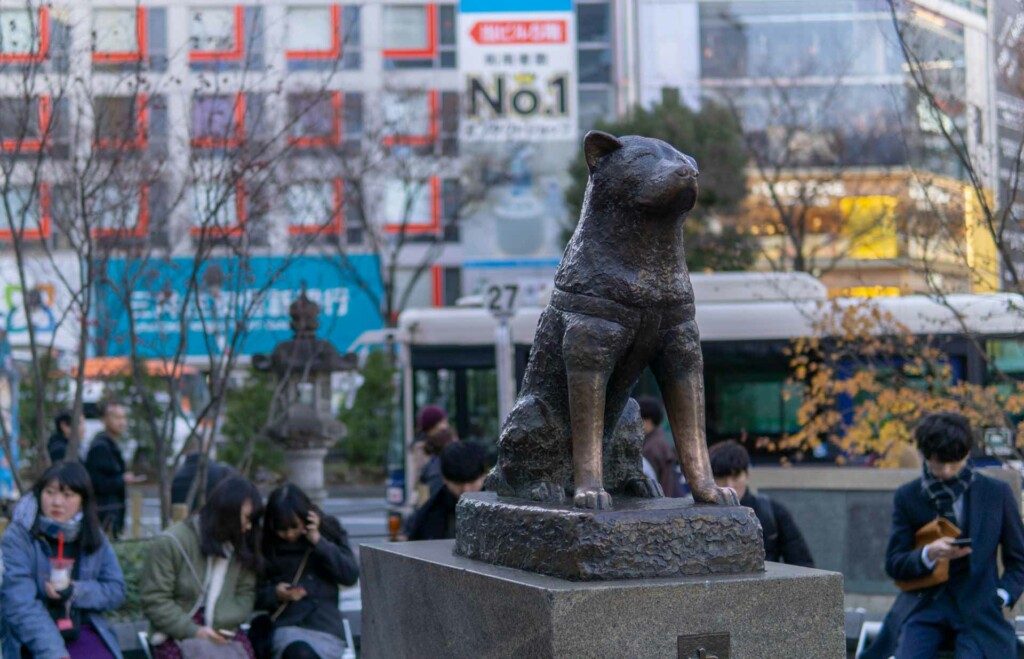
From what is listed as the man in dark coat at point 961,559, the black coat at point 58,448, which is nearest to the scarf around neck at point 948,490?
the man in dark coat at point 961,559

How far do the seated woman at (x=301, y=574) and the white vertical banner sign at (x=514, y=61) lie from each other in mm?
24077

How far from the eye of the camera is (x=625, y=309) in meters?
3.91

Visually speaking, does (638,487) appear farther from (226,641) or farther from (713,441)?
(713,441)

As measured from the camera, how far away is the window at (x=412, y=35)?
124 feet

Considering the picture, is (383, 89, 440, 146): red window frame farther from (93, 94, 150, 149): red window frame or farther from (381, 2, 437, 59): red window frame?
(93, 94, 150, 149): red window frame

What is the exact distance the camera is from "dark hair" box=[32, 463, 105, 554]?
607 centimetres

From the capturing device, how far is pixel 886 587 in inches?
373

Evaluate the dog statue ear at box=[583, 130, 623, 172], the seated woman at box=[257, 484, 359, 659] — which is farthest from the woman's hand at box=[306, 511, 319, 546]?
the dog statue ear at box=[583, 130, 623, 172]

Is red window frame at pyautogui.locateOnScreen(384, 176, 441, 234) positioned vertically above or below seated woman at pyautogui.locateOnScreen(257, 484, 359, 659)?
above

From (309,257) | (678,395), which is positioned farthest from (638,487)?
(309,257)

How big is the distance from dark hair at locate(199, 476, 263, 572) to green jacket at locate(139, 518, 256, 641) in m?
0.08

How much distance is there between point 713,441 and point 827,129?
11432mm

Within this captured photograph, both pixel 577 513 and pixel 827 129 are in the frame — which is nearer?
pixel 577 513

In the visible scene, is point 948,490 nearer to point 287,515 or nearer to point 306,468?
point 287,515
